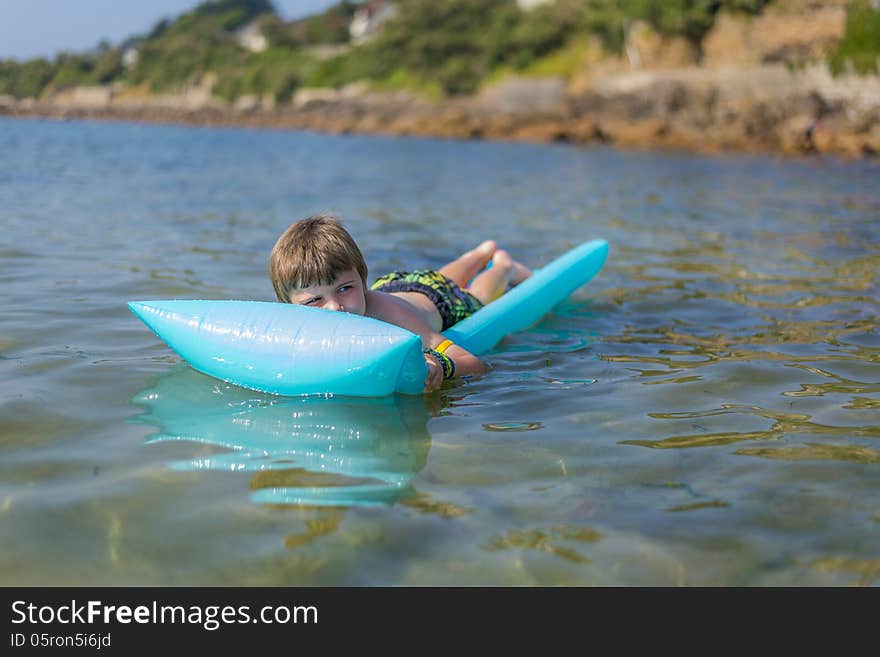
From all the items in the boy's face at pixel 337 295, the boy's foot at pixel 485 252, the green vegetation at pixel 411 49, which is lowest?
the boy's face at pixel 337 295

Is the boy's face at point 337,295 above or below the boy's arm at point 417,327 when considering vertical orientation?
above

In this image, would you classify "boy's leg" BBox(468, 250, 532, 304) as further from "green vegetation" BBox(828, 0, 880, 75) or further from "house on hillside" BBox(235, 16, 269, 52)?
"house on hillside" BBox(235, 16, 269, 52)

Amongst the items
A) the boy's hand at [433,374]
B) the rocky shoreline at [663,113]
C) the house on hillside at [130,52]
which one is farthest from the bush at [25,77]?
the boy's hand at [433,374]

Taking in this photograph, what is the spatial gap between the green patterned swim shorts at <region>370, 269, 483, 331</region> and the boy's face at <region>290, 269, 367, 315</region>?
948mm

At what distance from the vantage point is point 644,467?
2.83 meters

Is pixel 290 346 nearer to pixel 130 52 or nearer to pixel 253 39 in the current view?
pixel 253 39

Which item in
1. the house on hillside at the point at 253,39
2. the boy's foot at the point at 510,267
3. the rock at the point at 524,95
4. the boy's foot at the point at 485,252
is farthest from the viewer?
the house on hillside at the point at 253,39

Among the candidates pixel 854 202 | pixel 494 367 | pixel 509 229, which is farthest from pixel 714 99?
pixel 494 367

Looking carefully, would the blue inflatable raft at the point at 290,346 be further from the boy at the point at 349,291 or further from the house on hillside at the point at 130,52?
the house on hillside at the point at 130,52

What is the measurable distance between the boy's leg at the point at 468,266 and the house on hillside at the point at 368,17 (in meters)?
68.9

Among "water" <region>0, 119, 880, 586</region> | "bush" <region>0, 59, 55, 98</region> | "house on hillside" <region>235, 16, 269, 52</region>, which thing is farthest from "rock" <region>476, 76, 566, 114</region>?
"house on hillside" <region>235, 16, 269, 52</region>

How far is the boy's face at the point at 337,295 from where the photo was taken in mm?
3574

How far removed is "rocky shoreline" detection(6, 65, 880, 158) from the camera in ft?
72.6
